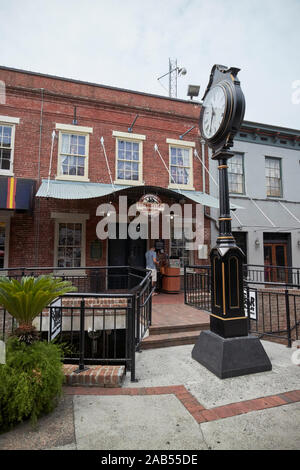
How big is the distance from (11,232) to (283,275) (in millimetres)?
12199

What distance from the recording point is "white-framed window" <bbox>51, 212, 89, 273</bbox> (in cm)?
953

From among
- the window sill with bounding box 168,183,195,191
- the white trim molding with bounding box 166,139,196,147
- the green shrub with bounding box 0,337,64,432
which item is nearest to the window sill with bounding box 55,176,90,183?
the window sill with bounding box 168,183,195,191

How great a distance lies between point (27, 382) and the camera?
2.46m

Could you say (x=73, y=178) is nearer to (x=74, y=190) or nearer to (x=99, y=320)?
(x=74, y=190)

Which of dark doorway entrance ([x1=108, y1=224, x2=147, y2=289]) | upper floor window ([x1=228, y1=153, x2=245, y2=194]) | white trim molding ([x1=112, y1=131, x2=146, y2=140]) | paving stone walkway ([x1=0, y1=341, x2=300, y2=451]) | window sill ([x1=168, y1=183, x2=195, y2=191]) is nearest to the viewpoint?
paving stone walkway ([x1=0, y1=341, x2=300, y2=451])

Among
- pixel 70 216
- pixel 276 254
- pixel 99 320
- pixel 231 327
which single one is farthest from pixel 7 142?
pixel 276 254

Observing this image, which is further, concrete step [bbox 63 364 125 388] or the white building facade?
the white building facade

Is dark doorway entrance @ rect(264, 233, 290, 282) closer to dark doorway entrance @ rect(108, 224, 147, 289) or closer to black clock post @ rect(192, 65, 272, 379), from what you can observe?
dark doorway entrance @ rect(108, 224, 147, 289)

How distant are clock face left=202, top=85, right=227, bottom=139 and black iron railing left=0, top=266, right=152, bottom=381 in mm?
3006

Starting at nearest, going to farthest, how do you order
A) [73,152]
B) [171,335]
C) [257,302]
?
[171,335] → [257,302] → [73,152]

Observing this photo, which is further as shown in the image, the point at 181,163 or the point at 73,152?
the point at 181,163

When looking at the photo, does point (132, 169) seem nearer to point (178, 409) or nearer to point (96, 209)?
point (96, 209)

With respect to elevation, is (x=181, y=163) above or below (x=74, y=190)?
above

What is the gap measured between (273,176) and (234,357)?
11.6 meters
